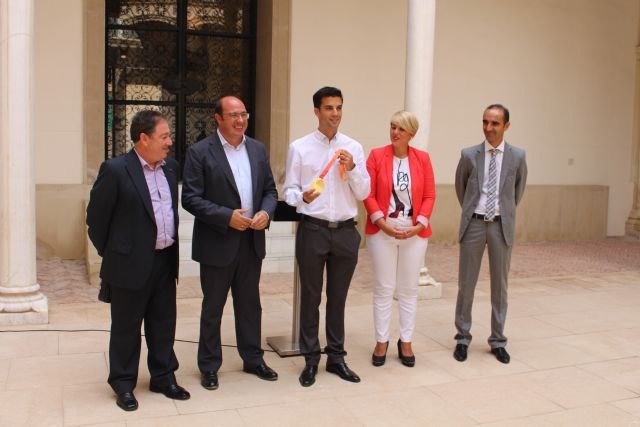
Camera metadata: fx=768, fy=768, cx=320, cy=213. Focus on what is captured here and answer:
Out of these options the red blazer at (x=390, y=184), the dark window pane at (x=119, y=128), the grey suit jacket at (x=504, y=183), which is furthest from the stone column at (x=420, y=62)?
the dark window pane at (x=119, y=128)

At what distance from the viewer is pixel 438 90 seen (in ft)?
36.0

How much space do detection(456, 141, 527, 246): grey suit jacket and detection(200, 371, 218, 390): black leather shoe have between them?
2030 mm

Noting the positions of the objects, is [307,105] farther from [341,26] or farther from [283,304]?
[283,304]

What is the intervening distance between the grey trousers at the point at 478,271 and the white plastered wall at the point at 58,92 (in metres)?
5.29

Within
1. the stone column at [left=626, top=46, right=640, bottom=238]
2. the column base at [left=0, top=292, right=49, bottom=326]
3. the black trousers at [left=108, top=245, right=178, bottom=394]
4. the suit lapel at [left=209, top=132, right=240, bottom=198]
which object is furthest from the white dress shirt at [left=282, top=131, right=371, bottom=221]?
the stone column at [left=626, top=46, right=640, bottom=238]

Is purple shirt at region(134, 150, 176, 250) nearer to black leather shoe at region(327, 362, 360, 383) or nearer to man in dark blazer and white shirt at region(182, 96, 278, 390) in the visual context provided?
man in dark blazer and white shirt at region(182, 96, 278, 390)

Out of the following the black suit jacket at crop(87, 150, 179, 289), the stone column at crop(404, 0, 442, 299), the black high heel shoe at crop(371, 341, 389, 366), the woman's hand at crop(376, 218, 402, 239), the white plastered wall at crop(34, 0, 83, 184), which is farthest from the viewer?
the white plastered wall at crop(34, 0, 83, 184)

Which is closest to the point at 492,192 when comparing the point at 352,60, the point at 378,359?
the point at 378,359

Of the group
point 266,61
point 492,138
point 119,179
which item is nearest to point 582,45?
point 266,61

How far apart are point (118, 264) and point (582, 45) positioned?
9.74 meters

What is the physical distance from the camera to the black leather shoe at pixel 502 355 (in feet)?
18.4

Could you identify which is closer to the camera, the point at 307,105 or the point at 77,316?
the point at 77,316

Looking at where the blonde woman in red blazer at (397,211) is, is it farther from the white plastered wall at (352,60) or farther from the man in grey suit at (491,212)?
the white plastered wall at (352,60)

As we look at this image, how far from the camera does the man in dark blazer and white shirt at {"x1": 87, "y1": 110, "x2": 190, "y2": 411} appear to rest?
4.35 metres
